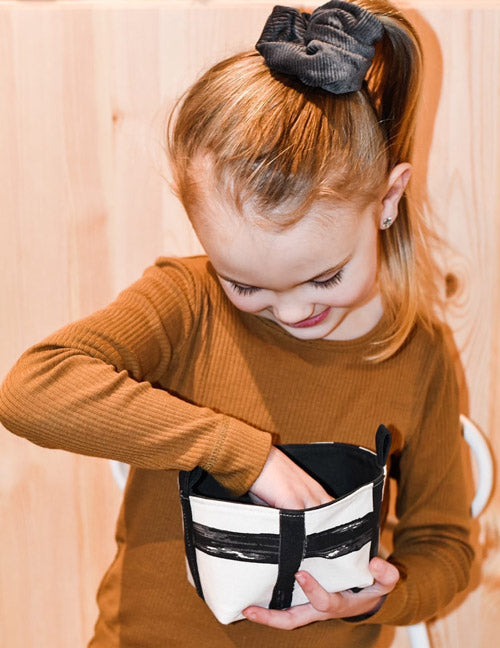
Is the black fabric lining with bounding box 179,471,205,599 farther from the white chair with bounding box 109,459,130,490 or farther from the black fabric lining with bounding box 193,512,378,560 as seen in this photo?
the white chair with bounding box 109,459,130,490

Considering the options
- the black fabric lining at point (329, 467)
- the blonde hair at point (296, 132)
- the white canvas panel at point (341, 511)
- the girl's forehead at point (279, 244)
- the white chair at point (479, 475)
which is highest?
the blonde hair at point (296, 132)

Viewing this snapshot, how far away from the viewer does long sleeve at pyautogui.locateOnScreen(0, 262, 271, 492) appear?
704 millimetres

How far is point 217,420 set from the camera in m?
0.74

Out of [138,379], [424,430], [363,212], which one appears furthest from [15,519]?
[363,212]

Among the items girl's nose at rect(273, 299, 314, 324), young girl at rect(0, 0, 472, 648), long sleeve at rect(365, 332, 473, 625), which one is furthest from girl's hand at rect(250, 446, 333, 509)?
long sleeve at rect(365, 332, 473, 625)

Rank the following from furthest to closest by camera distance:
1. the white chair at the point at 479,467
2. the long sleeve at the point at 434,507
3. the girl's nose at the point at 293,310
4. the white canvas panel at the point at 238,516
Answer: the white chair at the point at 479,467 < the long sleeve at the point at 434,507 < the girl's nose at the point at 293,310 < the white canvas panel at the point at 238,516

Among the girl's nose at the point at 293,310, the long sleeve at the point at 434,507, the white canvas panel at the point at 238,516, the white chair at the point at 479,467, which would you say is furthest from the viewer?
the white chair at the point at 479,467

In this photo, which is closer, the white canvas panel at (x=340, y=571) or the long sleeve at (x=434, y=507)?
the white canvas panel at (x=340, y=571)

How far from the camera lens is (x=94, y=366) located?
72cm

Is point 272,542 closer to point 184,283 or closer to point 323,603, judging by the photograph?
point 323,603

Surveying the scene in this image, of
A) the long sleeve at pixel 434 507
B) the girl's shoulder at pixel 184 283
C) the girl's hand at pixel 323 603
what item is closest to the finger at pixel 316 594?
the girl's hand at pixel 323 603

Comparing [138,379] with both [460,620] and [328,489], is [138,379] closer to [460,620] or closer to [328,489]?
[328,489]

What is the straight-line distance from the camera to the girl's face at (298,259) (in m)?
0.71

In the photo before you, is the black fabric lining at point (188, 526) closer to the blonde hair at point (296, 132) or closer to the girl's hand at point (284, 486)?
the girl's hand at point (284, 486)
